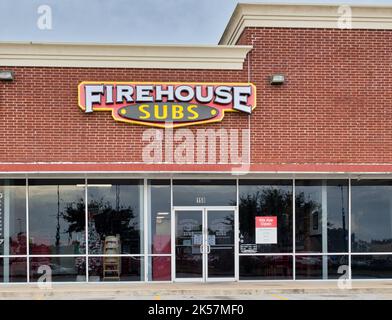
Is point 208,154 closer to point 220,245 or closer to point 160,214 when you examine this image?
point 160,214

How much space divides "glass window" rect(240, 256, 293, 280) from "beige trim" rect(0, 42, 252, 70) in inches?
220

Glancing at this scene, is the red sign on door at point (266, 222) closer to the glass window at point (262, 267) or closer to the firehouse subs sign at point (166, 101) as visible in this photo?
the glass window at point (262, 267)

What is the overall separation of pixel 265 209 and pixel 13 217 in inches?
286

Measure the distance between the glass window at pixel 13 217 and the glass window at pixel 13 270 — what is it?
0.22 m

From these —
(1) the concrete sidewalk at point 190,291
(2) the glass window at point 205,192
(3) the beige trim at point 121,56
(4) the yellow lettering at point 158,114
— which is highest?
(3) the beige trim at point 121,56

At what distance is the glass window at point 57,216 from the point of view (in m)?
18.0

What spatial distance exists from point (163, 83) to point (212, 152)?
94.6 inches

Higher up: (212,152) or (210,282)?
(212,152)

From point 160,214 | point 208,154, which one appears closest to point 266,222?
point 208,154

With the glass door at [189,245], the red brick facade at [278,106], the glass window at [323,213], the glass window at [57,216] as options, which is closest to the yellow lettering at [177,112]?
the red brick facade at [278,106]

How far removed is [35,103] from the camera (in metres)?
17.7

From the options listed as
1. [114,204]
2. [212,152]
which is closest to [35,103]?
[114,204]

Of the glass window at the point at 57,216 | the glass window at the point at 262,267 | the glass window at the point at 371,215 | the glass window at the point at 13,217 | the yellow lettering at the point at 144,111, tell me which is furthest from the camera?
the glass window at the point at 371,215

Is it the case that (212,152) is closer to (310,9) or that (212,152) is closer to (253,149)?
(253,149)
